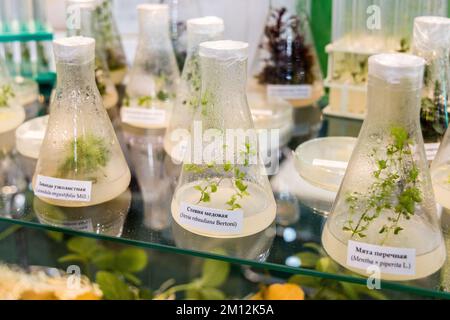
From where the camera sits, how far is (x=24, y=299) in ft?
3.59

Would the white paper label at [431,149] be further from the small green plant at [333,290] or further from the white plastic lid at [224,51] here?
the white plastic lid at [224,51]

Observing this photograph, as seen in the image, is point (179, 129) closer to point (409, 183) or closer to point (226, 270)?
point (226, 270)

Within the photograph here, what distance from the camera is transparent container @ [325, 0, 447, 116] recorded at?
3.79 feet

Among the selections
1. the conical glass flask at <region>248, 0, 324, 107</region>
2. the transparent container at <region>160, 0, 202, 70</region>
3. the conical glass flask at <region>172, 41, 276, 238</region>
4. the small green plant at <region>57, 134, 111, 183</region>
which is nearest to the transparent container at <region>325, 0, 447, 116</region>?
the conical glass flask at <region>248, 0, 324, 107</region>

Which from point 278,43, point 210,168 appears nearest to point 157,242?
point 210,168

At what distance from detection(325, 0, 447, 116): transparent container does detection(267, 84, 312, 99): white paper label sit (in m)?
0.06

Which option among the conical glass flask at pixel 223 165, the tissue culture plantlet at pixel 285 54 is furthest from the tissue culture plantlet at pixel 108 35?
the conical glass flask at pixel 223 165

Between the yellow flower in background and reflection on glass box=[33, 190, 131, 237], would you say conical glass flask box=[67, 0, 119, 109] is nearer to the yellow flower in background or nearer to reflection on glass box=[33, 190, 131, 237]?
reflection on glass box=[33, 190, 131, 237]

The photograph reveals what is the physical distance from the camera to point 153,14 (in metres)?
1.15

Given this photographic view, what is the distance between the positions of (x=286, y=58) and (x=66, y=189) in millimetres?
577

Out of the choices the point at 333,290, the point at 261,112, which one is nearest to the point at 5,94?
the point at 261,112

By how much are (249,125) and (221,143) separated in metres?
0.05

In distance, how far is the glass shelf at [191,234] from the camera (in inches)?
29.5
